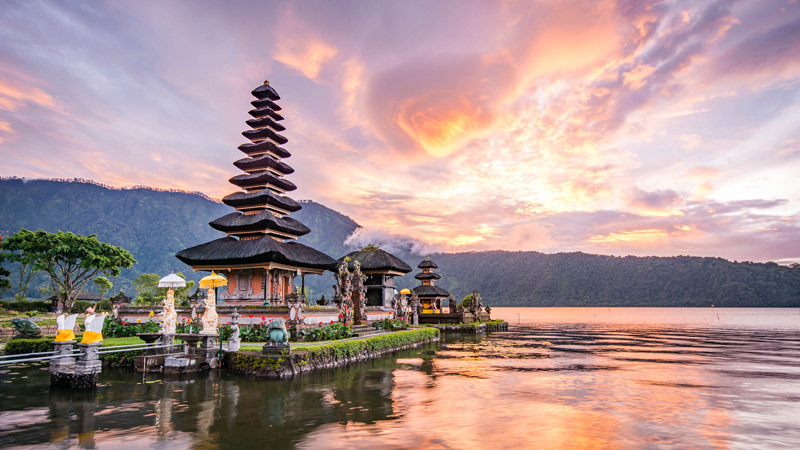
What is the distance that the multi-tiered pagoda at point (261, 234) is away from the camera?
34.3m

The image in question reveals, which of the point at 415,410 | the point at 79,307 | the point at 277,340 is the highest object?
the point at 79,307

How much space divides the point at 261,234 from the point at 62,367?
21.8 metres

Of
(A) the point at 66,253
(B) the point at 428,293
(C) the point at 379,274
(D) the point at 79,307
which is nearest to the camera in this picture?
(A) the point at 66,253

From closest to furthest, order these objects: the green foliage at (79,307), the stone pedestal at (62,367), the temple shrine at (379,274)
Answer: the stone pedestal at (62,367) < the temple shrine at (379,274) < the green foliage at (79,307)

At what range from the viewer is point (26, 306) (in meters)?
52.7

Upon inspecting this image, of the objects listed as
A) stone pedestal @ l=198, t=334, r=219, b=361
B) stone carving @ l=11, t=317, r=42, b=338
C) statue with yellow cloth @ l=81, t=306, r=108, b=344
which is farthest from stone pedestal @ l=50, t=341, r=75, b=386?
stone carving @ l=11, t=317, r=42, b=338

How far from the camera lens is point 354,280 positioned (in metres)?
34.4

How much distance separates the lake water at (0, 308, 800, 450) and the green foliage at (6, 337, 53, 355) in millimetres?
1496

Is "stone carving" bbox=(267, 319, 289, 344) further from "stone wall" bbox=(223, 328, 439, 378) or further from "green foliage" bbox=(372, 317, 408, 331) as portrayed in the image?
"green foliage" bbox=(372, 317, 408, 331)

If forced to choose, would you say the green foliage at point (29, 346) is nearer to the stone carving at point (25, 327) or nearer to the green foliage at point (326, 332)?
the stone carving at point (25, 327)

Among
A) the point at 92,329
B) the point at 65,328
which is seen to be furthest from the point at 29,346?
the point at 92,329

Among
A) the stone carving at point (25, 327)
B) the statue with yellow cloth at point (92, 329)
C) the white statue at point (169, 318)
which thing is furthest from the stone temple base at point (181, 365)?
the stone carving at point (25, 327)

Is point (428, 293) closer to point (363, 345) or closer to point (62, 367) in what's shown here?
point (363, 345)

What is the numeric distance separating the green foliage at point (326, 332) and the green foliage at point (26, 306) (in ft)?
150
